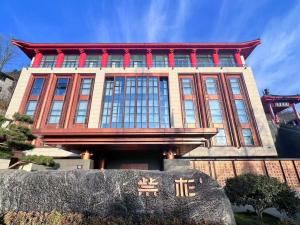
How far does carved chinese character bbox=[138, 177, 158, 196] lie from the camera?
678cm

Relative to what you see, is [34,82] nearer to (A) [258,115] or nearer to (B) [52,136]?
(B) [52,136]

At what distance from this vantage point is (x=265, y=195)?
839cm

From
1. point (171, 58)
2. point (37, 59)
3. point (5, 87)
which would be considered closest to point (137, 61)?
point (171, 58)

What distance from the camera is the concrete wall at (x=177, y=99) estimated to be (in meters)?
19.4

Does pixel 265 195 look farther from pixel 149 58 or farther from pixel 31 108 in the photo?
pixel 31 108

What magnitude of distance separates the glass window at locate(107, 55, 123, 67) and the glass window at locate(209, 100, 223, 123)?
474 inches

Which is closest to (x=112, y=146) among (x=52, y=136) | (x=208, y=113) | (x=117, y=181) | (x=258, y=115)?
(x=52, y=136)

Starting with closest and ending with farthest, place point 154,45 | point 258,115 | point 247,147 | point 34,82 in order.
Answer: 1. point 247,147
2. point 258,115
3. point 34,82
4. point 154,45

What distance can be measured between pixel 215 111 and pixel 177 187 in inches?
653

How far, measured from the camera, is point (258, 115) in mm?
21188

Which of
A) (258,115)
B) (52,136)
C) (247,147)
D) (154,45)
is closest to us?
(52,136)

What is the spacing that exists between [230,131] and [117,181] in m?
16.7

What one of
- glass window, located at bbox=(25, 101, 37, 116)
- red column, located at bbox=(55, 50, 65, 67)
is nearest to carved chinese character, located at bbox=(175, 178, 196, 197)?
glass window, located at bbox=(25, 101, 37, 116)

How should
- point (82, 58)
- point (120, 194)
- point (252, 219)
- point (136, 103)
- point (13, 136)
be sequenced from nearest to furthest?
1. point (120, 194)
2. point (252, 219)
3. point (13, 136)
4. point (136, 103)
5. point (82, 58)
